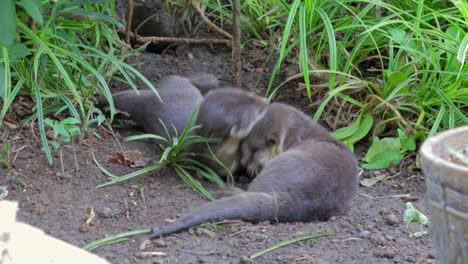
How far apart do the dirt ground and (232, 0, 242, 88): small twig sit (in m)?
0.68

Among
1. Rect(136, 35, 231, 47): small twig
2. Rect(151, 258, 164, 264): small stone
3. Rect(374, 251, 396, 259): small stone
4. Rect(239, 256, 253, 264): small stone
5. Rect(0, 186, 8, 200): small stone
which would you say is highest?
Rect(136, 35, 231, 47): small twig

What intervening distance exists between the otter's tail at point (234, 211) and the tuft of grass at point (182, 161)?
0.36m

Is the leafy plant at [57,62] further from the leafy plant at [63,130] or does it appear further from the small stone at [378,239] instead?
the small stone at [378,239]

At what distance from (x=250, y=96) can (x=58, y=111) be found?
0.87 m

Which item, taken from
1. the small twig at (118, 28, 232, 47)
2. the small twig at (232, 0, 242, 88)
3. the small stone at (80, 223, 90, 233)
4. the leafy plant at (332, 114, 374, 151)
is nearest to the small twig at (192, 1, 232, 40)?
the small twig at (118, 28, 232, 47)

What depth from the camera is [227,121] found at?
13.7 feet

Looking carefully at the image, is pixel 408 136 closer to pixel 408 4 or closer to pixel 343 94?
pixel 343 94

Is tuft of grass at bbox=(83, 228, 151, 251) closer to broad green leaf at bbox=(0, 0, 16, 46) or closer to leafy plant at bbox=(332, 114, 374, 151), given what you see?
broad green leaf at bbox=(0, 0, 16, 46)

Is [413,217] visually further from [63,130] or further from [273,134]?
[63,130]

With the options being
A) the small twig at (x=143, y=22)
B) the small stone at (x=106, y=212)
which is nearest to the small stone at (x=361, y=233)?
the small stone at (x=106, y=212)

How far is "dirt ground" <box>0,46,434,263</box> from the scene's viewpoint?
3320mm

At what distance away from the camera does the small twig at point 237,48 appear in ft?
15.9

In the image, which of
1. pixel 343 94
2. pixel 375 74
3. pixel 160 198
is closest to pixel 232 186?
pixel 160 198

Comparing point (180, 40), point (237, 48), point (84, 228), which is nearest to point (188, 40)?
point (180, 40)
